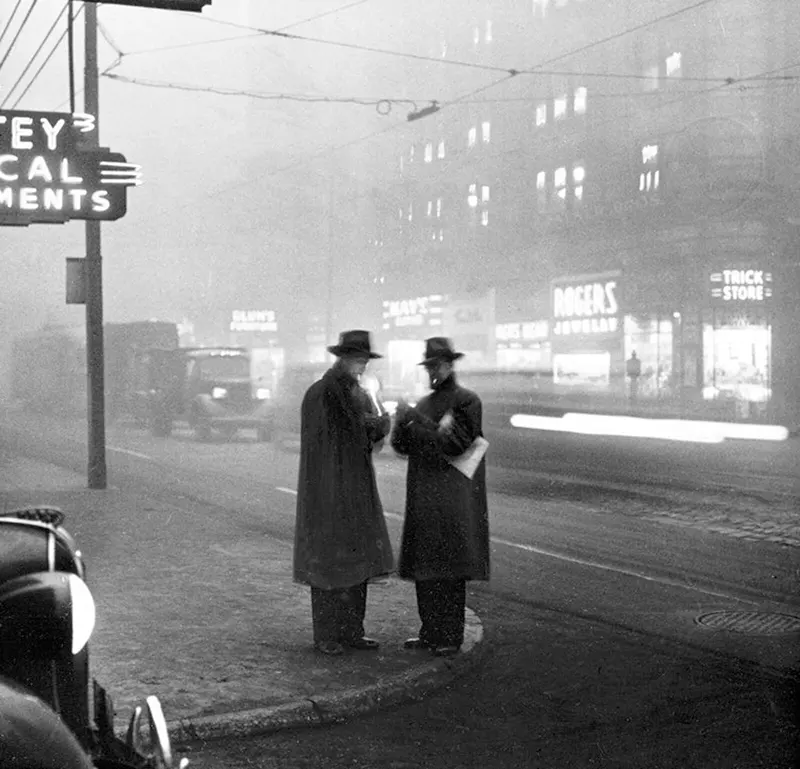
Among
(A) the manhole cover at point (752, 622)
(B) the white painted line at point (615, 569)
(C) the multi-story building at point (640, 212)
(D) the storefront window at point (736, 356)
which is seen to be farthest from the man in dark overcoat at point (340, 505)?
(D) the storefront window at point (736, 356)

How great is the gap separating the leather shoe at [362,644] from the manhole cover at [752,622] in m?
2.34

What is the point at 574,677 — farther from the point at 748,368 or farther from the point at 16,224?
the point at 748,368

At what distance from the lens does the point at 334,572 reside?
6.26 meters

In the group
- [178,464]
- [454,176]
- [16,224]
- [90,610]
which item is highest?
[454,176]

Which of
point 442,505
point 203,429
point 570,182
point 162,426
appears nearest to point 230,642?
point 442,505

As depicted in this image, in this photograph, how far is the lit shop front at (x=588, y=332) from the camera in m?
42.6

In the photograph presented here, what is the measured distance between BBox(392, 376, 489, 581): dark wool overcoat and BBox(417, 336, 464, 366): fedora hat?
208mm

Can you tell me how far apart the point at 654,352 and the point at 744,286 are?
159 inches

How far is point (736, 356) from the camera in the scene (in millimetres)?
38375

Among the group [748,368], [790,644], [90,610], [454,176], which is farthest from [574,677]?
[454,176]

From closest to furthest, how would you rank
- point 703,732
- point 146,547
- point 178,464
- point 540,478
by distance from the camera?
point 703,732 → point 146,547 → point 540,478 → point 178,464

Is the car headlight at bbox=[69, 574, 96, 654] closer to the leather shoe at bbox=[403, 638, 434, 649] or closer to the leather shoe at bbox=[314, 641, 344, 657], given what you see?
the leather shoe at bbox=[314, 641, 344, 657]

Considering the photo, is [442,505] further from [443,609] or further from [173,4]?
[173,4]

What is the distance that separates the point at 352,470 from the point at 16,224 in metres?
6.41
